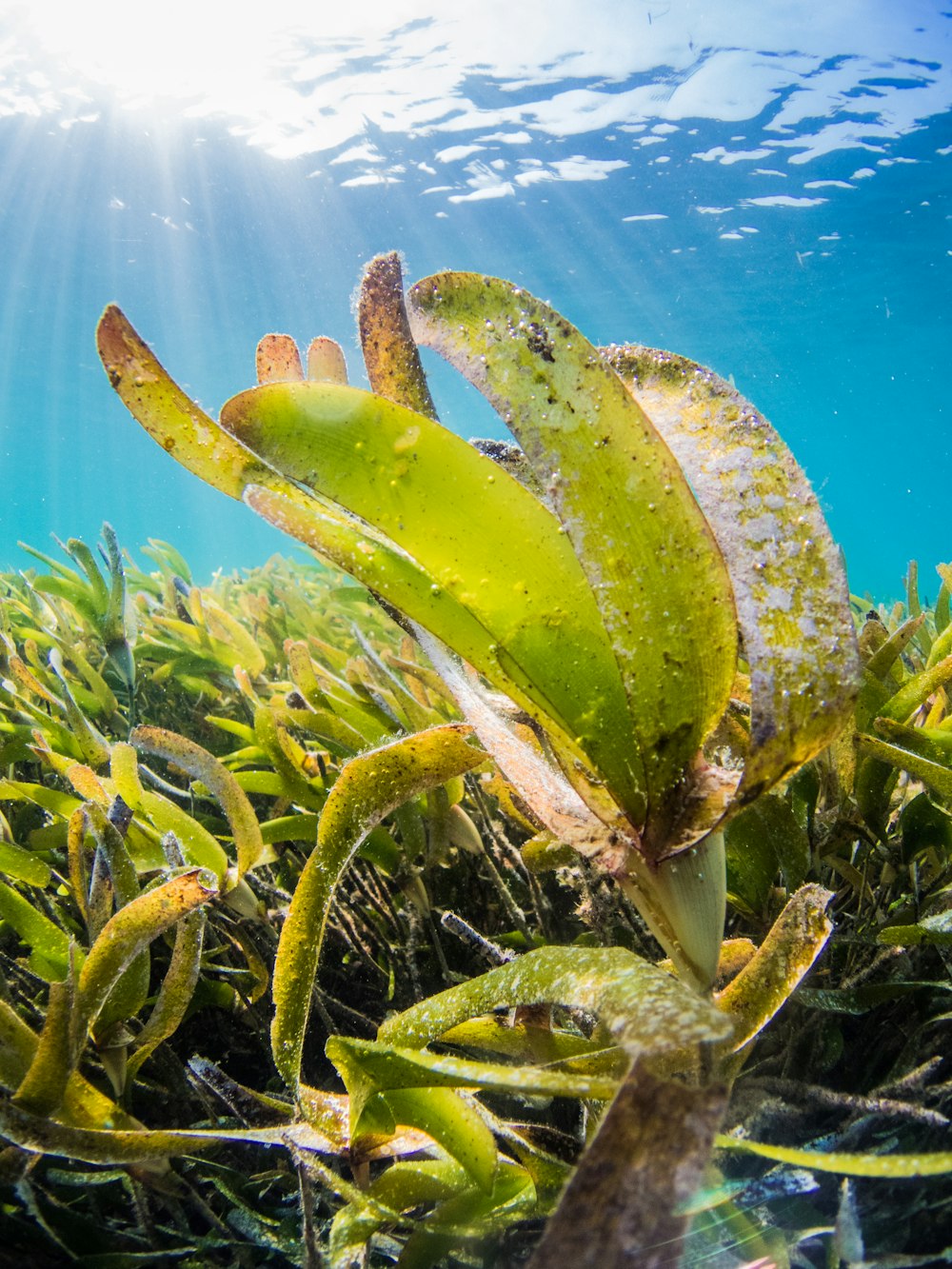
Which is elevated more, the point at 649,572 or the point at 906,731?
the point at 649,572

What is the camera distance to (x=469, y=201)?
925 inches

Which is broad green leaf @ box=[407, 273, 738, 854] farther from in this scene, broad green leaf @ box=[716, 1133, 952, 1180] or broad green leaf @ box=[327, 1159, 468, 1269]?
broad green leaf @ box=[327, 1159, 468, 1269]

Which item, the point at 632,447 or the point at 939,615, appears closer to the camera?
the point at 632,447

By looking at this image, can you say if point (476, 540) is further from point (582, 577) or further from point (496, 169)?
point (496, 169)

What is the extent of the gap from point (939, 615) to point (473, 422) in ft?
179

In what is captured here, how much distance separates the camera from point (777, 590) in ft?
1.61

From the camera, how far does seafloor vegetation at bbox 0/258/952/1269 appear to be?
1.57 feet

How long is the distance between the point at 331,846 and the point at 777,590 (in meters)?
0.43

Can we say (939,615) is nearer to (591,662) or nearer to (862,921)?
(862,921)

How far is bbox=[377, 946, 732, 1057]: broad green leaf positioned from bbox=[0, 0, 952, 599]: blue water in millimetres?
12868

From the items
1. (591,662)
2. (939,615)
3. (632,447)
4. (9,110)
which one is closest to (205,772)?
(591,662)

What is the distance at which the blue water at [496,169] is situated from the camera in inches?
703

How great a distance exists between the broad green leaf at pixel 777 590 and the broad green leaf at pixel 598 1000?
0.48ft

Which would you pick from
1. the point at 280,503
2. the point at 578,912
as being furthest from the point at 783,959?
the point at 280,503
